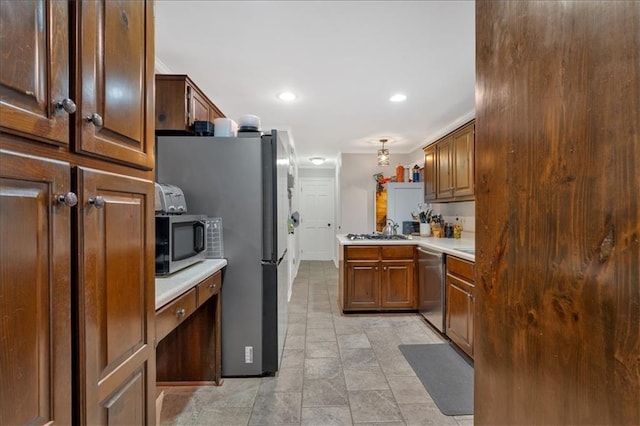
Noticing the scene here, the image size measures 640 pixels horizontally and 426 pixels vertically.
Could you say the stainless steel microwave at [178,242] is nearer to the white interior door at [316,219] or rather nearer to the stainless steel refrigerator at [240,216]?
the stainless steel refrigerator at [240,216]

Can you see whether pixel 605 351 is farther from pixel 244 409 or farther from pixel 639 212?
pixel 244 409

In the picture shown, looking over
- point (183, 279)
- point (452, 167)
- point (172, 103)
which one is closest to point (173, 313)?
point (183, 279)

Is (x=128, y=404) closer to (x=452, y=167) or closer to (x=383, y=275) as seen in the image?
(x=383, y=275)

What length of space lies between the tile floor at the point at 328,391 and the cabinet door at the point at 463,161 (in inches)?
62.1

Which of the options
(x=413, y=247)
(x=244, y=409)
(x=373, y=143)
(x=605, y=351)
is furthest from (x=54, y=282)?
(x=373, y=143)

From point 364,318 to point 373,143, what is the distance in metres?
3.05

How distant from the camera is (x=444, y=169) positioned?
384cm

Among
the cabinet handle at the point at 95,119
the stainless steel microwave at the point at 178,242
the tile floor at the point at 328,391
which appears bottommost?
the tile floor at the point at 328,391

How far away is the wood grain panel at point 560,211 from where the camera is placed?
1.77ft

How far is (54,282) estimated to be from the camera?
0.62 meters

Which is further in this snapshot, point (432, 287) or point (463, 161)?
point (463, 161)

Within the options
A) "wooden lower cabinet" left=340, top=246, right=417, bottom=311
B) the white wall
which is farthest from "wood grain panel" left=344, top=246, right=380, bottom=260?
the white wall

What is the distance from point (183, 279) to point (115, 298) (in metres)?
0.87

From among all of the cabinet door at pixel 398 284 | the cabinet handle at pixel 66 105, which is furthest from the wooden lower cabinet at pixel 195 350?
the cabinet door at pixel 398 284
